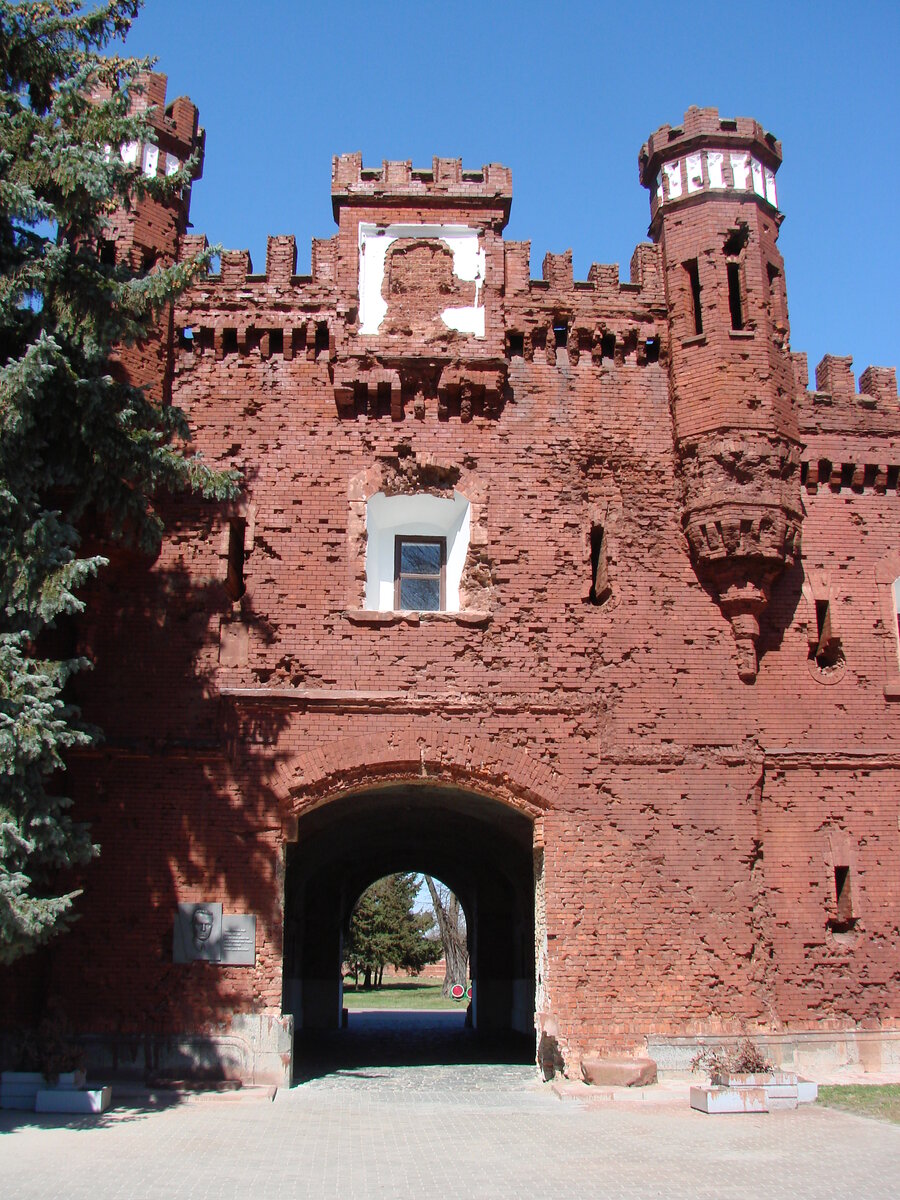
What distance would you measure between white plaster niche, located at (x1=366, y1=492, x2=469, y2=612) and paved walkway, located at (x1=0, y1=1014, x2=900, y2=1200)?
6325 mm

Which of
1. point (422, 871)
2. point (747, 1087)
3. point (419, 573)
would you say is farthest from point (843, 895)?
point (422, 871)

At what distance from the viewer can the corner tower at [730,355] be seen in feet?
48.0

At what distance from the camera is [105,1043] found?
12.6m

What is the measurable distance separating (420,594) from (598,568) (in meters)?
2.54

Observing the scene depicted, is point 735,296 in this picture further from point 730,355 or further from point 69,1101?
point 69,1101

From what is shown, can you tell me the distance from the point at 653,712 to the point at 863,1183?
661 cm

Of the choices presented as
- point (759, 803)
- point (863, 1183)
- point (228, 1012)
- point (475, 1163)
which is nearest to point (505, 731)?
point (759, 803)

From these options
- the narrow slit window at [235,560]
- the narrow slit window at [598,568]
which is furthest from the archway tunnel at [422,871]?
the narrow slit window at [235,560]

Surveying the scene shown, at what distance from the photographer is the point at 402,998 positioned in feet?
128

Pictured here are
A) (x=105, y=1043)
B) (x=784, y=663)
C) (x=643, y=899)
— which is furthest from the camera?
(x=784, y=663)

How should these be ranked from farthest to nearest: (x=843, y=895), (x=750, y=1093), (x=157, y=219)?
(x=157, y=219) → (x=843, y=895) → (x=750, y=1093)

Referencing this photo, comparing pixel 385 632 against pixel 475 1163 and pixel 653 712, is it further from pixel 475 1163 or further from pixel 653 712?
pixel 475 1163

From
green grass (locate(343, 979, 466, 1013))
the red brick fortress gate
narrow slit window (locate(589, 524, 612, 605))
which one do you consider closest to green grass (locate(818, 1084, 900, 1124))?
the red brick fortress gate

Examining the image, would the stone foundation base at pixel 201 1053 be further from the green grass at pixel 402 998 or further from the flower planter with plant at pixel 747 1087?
the green grass at pixel 402 998
